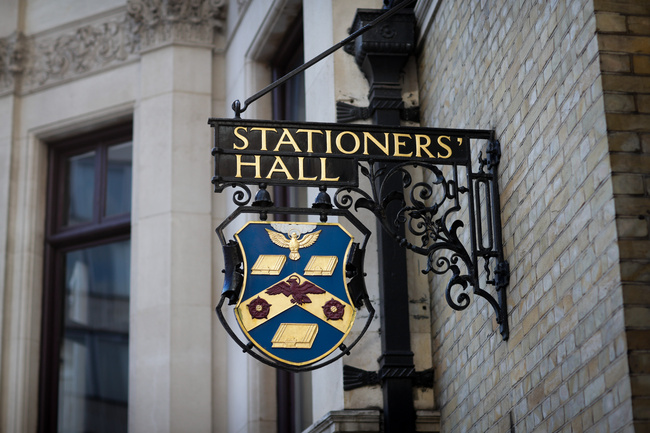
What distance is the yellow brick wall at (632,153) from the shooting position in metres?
4.95

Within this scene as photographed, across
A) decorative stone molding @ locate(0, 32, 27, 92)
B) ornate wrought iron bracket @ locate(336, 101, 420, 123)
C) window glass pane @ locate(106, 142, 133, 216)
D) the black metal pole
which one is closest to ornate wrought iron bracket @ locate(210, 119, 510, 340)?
the black metal pole

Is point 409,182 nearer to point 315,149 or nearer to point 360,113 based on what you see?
point 315,149

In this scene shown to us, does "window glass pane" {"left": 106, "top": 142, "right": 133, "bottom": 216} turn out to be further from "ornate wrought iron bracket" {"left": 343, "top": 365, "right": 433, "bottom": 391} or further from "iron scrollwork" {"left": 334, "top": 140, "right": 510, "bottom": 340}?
"iron scrollwork" {"left": 334, "top": 140, "right": 510, "bottom": 340}

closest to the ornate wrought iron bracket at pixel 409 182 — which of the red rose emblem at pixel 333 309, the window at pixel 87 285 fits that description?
the red rose emblem at pixel 333 309

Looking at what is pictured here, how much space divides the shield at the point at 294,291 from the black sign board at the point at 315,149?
309mm

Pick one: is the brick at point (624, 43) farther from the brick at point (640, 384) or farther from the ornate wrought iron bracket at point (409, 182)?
the brick at point (640, 384)

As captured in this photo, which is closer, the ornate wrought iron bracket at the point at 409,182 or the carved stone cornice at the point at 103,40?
the ornate wrought iron bracket at the point at 409,182

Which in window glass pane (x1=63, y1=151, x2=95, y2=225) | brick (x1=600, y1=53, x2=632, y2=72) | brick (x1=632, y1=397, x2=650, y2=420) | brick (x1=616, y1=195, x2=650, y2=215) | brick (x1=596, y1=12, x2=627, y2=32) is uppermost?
window glass pane (x1=63, y1=151, x2=95, y2=225)

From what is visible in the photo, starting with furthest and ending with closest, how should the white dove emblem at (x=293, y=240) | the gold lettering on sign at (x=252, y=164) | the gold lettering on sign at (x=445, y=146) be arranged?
the gold lettering on sign at (x=445, y=146)
the gold lettering on sign at (x=252, y=164)
the white dove emblem at (x=293, y=240)

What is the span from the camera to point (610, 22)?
5484 millimetres

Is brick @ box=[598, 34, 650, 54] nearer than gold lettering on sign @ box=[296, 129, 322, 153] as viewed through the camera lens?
Yes

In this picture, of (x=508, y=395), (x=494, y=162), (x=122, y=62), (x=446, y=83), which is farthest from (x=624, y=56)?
(x=122, y=62)

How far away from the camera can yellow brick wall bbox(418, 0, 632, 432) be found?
206 inches

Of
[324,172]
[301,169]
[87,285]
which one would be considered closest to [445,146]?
[324,172]
